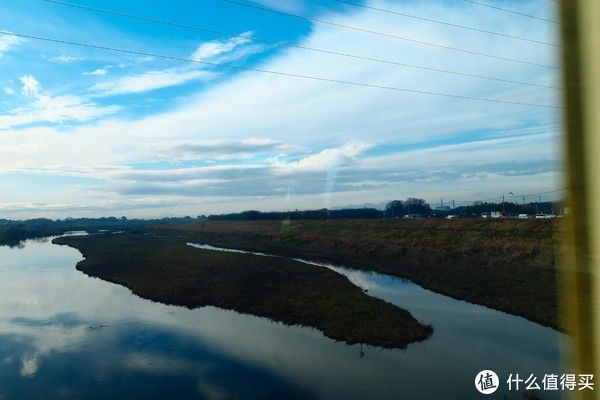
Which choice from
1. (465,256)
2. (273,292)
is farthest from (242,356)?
(465,256)

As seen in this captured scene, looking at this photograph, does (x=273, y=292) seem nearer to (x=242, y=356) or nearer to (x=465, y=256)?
(x=242, y=356)

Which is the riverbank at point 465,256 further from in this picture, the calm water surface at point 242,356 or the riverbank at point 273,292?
the riverbank at point 273,292

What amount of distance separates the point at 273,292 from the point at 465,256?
1740cm

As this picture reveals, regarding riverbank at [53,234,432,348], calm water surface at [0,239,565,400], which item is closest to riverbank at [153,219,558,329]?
calm water surface at [0,239,565,400]

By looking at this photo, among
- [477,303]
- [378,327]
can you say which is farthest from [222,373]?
[477,303]

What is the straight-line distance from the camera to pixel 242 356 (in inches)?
586

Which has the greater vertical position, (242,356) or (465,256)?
(465,256)

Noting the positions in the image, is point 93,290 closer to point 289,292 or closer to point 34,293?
point 34,293

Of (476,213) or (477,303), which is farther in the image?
(476,213)

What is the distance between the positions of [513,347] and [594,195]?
50.7 feet

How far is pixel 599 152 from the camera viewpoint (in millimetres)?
1291

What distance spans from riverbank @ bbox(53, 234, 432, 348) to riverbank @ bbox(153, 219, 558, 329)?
17.5 feet

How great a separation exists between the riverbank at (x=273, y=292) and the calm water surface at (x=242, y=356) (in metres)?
0.92

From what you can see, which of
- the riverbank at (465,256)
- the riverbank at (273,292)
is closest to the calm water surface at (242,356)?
the riverbank at (273,292)
